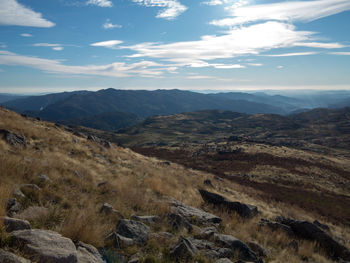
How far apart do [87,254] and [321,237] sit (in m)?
10.2

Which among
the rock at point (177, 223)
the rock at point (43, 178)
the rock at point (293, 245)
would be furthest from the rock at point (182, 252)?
the rock at point (43, 178)

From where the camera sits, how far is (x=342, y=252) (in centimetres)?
968

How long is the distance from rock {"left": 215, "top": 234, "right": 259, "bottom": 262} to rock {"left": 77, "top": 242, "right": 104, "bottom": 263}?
384 centimetres

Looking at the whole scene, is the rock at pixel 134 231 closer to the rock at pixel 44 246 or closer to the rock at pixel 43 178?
the rock at pixel 44 246

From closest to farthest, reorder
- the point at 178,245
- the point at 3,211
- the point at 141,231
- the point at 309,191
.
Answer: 1. the point at 3,211
2. the point at 178,245
3. the point at 141,231
4. the point at 309,191

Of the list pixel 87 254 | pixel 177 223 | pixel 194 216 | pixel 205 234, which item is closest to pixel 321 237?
pixel 194 216

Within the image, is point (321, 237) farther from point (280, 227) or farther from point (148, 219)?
point (148, 219)

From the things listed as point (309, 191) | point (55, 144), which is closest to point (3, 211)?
point (55, 144)

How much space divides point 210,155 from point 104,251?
182 feet

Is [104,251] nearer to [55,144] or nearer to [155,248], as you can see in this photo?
[155,248]

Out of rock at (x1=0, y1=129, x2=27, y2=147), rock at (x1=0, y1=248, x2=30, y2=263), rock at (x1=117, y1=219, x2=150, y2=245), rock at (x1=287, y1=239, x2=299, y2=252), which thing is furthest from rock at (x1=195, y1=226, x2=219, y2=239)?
rock at (x1=0, y1=129, x2=27, y2=147)

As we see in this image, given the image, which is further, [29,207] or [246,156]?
[246,156]

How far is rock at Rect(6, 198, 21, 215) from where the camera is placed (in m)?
5.44

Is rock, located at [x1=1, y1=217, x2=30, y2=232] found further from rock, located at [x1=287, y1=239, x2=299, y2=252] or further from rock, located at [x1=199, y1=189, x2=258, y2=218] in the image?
rock, located at [x1=199, y1=189, x2=258, y2=218]
